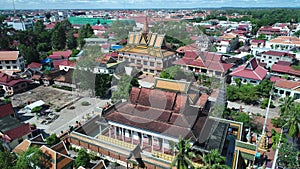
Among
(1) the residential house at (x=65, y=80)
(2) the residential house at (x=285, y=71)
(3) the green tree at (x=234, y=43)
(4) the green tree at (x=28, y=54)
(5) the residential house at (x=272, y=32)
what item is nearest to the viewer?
(1) the residential house at (x=65, y=80)

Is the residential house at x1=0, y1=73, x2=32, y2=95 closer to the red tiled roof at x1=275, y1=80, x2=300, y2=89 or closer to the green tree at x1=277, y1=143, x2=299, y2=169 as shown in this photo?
the green tree at x1=277, y1=143, x2=299, y2=169

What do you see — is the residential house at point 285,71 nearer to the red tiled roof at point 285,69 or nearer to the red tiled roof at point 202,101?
the red tiled roof at point 285,69

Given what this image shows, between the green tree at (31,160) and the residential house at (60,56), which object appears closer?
the green tree at (31,160)

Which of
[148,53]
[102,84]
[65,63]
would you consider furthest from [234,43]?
[65,63]

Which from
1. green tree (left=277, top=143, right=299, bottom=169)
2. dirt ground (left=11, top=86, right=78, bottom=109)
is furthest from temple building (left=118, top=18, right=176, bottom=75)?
green tree (left=277, top=143, right=299, bottom=169)

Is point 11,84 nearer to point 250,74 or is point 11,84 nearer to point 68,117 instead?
point 68,117

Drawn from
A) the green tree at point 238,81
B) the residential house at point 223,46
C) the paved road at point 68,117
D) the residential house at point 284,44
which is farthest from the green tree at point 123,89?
the residential house at point 284,44
